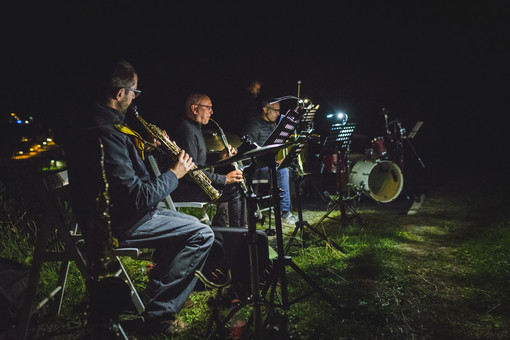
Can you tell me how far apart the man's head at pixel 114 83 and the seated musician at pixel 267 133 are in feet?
12.2

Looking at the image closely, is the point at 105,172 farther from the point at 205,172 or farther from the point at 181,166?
the point at 205,172

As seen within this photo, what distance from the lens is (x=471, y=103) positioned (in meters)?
18.1

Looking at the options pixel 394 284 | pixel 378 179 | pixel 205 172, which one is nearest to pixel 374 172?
pixel 378 179

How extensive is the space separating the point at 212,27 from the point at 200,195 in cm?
996

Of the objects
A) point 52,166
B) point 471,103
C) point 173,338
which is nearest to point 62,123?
point 173,338

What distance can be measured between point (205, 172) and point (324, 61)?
11560 mm

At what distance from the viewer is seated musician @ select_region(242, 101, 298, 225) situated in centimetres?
630

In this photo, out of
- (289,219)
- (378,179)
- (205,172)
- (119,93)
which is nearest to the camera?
(119,93)

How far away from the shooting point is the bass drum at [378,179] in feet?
22.7

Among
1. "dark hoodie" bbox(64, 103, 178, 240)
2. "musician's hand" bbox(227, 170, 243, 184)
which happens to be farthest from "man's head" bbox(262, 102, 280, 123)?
"dark hoodie" bbox(64, 103, 178, 240)

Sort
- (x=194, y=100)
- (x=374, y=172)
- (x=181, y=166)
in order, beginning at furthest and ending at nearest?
(x=374, y=172), (x=194, y=100), (x=181, y=166)

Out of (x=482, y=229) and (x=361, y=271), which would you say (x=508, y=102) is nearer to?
(x=482, y=229)

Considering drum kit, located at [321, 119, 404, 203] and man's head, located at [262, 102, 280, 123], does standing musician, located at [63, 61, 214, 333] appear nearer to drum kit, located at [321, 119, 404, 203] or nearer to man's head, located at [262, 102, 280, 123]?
man's head, located at [262, 102, 280, 123]

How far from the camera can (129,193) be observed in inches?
91.0
